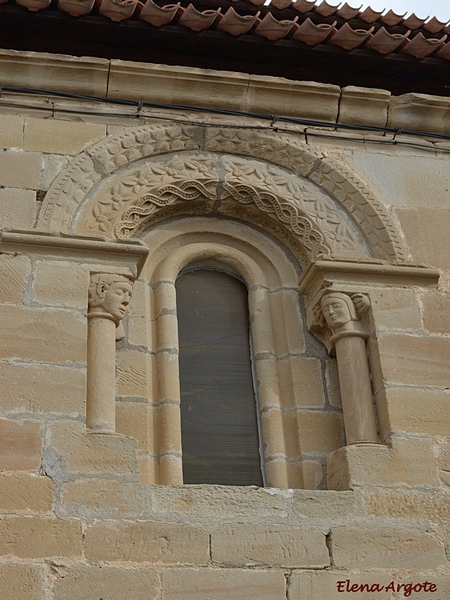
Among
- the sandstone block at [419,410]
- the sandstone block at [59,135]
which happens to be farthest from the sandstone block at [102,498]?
the sandstone block at [59,135]

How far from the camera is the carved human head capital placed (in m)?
5.69

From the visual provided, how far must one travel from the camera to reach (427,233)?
6.50m

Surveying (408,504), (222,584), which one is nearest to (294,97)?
(408,504)

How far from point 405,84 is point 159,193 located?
211 cm

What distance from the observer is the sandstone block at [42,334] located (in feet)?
17.7

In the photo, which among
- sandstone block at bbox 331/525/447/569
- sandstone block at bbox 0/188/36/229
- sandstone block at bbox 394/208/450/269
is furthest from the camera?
sandstone block at bbox 394/208/450/269

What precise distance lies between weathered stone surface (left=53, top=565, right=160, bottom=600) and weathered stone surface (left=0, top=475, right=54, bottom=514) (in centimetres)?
34

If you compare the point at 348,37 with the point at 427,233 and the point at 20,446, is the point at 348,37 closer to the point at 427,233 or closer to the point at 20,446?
the point at 427,233

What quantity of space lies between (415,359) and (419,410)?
34 cm

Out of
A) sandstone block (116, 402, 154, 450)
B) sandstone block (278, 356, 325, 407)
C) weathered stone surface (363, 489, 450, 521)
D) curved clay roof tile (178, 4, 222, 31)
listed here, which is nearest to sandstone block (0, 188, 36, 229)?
sandstone block (116, 402, 154, 450)

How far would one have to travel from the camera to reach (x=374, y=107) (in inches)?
272

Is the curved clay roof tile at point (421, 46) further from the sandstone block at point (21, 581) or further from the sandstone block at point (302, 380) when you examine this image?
the sandstone block at point (21, 581)

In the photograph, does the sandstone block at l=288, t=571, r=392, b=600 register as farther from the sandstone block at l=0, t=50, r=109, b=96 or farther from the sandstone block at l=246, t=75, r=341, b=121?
the sandstone block at l=0, t=50, r=109, b=96

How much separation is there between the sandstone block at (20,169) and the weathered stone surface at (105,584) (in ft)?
7.80
